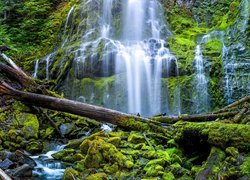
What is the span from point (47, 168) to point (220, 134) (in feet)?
11.5

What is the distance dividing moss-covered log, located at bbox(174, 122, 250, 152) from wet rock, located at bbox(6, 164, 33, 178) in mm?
2999

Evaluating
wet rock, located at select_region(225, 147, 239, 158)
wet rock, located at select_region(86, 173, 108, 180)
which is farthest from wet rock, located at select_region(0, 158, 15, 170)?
wet rock, located at select_region(225, 147, 239, 158)

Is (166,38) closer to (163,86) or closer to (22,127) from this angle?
(163,86)

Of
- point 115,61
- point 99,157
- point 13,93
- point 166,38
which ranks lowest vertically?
point 99,157

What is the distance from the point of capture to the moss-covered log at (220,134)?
4.73 metres

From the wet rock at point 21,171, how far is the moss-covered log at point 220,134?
3.00m

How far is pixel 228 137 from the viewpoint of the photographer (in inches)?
192

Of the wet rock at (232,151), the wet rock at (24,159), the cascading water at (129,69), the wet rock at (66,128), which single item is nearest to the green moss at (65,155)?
the wet rock at (24,159)

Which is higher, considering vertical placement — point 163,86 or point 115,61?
point 115,61

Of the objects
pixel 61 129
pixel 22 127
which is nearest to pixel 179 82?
pixel 61 129

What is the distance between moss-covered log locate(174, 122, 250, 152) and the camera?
4727mm

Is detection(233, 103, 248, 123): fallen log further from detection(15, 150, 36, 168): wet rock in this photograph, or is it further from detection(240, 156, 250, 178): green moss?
detection(15, 150, 36, 168): wet rock

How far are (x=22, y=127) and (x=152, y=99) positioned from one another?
6.28m

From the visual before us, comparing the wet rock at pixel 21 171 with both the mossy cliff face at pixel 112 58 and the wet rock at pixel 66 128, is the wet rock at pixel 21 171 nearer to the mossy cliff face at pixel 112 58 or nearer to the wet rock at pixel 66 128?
the wet rock at pixel 66 128
